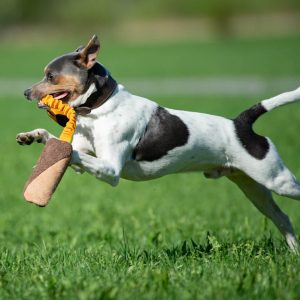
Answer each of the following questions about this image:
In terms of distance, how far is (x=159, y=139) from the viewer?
6723mm

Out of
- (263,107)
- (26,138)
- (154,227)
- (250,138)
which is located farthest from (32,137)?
(154,227)

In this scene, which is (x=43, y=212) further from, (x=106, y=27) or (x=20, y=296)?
(x=106, y=27)

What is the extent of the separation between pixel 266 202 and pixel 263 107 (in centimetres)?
108

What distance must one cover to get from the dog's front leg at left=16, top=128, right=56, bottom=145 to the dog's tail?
183 cm

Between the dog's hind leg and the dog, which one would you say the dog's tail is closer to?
the dog

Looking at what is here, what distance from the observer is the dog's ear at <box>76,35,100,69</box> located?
6511 mm

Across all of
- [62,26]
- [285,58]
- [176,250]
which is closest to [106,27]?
[62,26]

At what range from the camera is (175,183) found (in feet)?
43.1

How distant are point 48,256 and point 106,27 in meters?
77.8

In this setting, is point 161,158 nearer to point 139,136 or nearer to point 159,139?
point 159,139

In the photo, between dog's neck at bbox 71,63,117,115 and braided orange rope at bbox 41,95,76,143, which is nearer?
braided orange rope at bbox 41,95,76,143

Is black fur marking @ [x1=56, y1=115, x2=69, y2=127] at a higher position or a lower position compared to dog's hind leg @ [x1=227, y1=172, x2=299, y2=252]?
higher

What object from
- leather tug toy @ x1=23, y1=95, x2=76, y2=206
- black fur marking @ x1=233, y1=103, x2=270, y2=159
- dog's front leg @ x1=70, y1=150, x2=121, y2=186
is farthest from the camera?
black fur marking @ x1=233, y1=103, x2=270, y2=159

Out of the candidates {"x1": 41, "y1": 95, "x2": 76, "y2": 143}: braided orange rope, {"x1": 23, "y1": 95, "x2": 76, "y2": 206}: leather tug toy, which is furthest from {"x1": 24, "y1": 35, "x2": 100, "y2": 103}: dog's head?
{"x1": 23, "y1": 95, "x2": 76, "y2": 206}: leather tug toy
